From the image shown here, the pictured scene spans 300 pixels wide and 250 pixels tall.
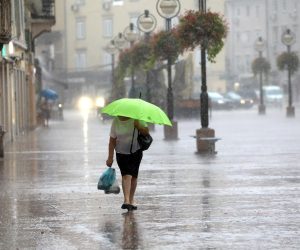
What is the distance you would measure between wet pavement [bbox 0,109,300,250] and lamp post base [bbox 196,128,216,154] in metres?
0.28

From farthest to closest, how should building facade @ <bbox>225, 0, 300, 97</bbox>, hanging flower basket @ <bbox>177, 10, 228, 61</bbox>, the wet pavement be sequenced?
building facade @ <bbox>225, 0, 300, 97</bbox> < hanging flower basket @ <bbox>177, 10, 228, 61</bbox> < the wet pavement

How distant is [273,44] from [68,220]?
118409mm

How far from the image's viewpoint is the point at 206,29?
2969cm

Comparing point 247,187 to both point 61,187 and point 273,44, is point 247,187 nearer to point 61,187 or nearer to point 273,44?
point 61,187

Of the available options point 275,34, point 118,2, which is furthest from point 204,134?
point 275,34

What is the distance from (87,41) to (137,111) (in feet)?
362

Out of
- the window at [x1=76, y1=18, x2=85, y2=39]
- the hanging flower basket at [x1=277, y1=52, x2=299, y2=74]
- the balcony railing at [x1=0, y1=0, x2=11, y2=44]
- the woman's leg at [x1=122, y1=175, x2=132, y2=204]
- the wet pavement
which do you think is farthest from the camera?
the window at [x1=76, y1=18, x2=85, y2=39]

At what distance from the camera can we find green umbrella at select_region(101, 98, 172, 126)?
1463cm

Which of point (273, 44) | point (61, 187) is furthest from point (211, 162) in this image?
point (273, 44)

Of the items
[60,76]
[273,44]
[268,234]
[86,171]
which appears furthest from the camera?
[273,44]

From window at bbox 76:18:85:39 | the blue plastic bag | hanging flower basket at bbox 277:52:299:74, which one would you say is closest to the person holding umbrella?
the blue plastic bag

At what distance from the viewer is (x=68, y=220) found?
46.7 feet

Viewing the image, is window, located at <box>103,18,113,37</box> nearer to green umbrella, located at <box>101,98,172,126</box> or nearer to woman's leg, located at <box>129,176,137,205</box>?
woman's leg, located at <box>129,176,137,205</box>

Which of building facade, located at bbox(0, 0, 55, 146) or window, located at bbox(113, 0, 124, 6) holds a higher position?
window, located at bbox(113, 0, 124, 6)
